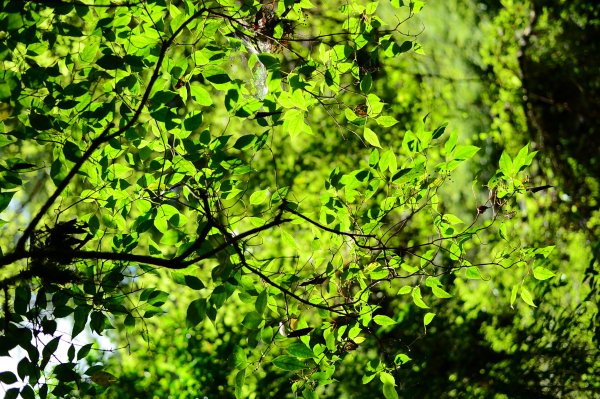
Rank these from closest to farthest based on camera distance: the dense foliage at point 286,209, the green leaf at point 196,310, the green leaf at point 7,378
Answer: the green leaf at point 7,378 → the green leaf at point 196,310 → the dense foliage at point 286,209

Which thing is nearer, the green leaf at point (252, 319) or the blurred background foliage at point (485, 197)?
the green leaf at point (252, 319)

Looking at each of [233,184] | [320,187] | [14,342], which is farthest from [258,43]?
[320,187]

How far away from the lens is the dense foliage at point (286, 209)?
211 centimetres

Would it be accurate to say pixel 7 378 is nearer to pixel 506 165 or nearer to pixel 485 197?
pixel 506 165

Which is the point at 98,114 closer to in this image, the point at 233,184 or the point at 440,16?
the point at 233,184

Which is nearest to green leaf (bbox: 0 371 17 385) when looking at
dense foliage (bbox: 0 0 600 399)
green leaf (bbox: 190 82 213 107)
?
dense foliage (bbox: 0 0 600 399)

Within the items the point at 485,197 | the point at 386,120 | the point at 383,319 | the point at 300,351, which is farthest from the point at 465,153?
the point at 485,197

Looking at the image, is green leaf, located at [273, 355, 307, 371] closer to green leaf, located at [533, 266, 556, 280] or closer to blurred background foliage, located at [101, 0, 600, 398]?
green leaf, located at [533, 266, 556, 280]

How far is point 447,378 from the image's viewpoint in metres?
6.70

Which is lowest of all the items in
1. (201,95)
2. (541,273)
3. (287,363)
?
(287,363)

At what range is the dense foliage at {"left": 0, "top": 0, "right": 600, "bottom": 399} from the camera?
2.11m

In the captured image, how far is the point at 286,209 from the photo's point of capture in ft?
6.28

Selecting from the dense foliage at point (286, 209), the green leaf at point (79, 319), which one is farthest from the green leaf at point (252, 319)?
the green leaf at point (79, 319)

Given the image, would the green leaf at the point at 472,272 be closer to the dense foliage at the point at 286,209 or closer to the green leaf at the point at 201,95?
the dense foliage at the point at 286,209
